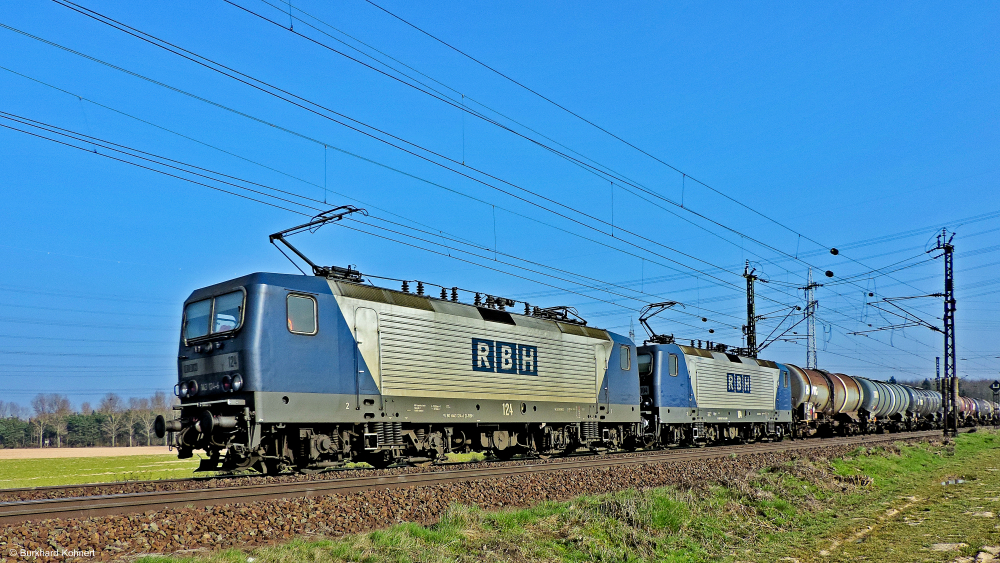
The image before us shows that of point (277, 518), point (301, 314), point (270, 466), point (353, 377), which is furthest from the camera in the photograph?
point (353, 377)

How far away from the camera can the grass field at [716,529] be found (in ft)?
30.6

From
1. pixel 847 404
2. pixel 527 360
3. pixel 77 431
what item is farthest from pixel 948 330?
pixel 77 431

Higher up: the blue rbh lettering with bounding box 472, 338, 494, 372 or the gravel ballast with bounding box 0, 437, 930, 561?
the blue rbh lettering with bounding box 472, 338, 494, 372

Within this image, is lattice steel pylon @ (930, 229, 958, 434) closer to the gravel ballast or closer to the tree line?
the gravel ballast

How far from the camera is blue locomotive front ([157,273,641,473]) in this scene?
49.4ft

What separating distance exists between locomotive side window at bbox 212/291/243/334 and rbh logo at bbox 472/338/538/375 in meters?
7.01

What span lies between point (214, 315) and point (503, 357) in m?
8.56

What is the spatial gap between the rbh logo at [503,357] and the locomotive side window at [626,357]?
18.5 feet

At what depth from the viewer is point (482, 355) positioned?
20.6 m

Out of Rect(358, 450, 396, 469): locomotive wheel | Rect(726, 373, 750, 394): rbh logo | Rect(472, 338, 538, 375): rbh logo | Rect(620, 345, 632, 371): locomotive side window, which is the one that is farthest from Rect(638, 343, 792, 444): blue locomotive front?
Rect(358, 450, 396, 469): locomotive wheel

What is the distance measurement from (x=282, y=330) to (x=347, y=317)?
A: 1819 millimetres

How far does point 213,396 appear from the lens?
1551 centimetres

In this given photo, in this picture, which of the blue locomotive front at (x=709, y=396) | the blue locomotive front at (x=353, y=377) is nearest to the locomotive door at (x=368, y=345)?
the blue locomotive front at (x=353, y=377)

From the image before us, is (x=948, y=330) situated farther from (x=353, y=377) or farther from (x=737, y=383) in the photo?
(x=353, y=377)
